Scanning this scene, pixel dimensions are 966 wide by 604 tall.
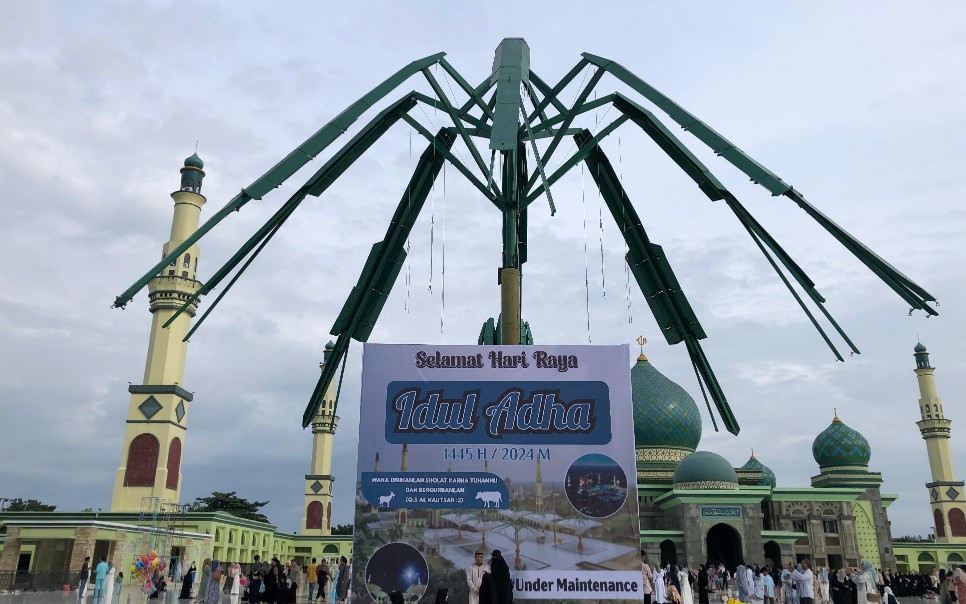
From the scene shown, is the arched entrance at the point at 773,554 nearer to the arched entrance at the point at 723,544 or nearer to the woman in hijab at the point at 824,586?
the arched entrance at the point at 723,544

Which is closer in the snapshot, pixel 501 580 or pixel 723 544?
pixel 501 580

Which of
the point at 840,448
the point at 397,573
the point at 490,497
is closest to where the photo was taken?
the point at 397,573

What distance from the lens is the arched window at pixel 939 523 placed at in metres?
62.9

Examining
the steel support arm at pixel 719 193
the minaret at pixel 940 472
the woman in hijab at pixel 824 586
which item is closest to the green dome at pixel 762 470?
the minaret at pixel 940 472

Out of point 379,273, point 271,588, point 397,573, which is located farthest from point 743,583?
point 379,273

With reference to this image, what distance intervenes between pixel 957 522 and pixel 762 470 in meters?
22.9

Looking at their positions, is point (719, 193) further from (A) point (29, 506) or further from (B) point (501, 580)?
(A) point (29, 506)

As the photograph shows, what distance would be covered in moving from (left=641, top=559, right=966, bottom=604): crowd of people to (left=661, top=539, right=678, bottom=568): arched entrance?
200 inches

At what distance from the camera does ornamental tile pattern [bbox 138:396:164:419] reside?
4175cm

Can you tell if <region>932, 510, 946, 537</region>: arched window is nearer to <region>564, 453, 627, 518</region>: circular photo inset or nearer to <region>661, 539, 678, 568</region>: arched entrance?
<region>661, 539, 678, 568</region>: arched entrance

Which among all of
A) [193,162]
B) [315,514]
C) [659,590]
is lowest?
[659,590]

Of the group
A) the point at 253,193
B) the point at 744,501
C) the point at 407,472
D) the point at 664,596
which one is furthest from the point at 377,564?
the point at 744,501

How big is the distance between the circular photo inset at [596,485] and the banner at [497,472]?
0.05 feet

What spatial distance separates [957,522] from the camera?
62.8 m
